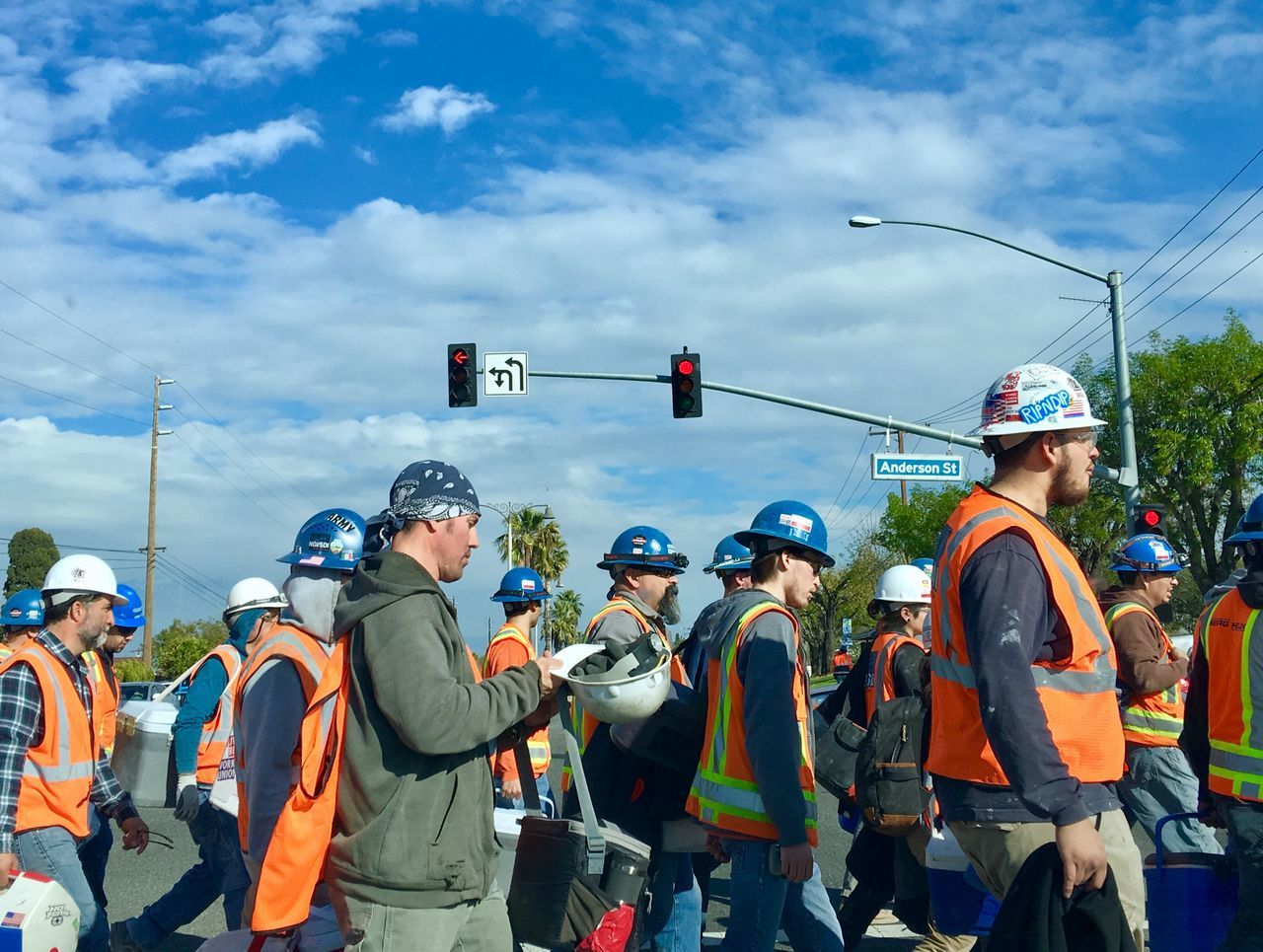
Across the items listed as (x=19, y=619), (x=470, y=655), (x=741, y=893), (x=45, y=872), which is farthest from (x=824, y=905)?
(x=19, y=619)

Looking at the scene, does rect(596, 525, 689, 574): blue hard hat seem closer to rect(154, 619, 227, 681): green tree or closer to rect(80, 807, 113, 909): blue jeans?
rect(80, 807, 113, 909): blue jeans

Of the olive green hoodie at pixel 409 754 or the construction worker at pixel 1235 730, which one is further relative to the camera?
the construction worker at pixel 1235 730

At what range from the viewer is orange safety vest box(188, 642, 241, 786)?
6082mm

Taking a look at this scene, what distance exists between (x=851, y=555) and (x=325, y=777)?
69078mm

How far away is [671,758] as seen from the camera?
4805 millimetres

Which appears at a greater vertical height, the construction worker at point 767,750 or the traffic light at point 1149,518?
the traffic light at point 1149,518

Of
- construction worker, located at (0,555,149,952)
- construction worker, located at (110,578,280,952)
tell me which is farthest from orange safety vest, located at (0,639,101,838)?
construction worker, located at (110,578,280,952)

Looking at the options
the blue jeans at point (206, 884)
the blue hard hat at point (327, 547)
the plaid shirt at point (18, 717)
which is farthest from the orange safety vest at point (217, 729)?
the blue hard hat at point (327, 547)

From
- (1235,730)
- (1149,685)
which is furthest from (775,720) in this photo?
(1149,685)

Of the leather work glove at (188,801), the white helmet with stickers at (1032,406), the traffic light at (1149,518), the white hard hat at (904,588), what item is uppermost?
the traffic light at (1149,518)

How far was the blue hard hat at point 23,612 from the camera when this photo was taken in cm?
952

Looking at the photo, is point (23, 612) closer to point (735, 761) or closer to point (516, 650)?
point (516, 650)

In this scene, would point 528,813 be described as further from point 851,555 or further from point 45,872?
point 851,555

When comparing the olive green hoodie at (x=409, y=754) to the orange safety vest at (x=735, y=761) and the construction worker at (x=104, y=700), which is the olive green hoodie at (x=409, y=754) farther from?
the construction worker at (x=104, y=700)
